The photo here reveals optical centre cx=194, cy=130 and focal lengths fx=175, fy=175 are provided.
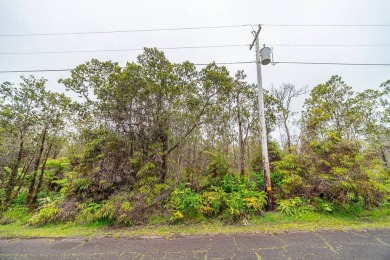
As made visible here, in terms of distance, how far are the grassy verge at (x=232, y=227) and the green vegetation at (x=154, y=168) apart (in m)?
0.03

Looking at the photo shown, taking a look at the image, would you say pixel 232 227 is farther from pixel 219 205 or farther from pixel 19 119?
pixel 19 119

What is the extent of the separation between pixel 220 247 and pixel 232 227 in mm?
1251

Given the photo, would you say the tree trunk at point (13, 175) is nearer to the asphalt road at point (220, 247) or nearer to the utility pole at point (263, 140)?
the asphalt road at point (220, 247)

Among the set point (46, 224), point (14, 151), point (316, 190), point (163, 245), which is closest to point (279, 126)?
point (316, 190)

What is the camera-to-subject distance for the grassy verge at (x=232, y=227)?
15.3 feet

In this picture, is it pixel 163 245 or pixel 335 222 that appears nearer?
pixel 163 245

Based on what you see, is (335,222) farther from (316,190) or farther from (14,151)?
(14,151)

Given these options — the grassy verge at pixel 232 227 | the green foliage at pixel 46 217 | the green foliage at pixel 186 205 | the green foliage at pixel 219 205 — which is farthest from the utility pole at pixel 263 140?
the green foliage at pixel 46 217

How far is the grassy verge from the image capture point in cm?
467

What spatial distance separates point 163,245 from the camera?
4.00 metres

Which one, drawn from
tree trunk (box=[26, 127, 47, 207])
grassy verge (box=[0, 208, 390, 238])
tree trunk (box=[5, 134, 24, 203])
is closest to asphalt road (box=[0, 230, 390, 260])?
grassy verge (box=[0, 208, 390, 238])

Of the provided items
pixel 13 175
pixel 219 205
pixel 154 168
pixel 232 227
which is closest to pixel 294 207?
pixel 232 227

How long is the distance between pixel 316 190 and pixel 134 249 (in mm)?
5848

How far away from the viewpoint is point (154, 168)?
6.61 m
